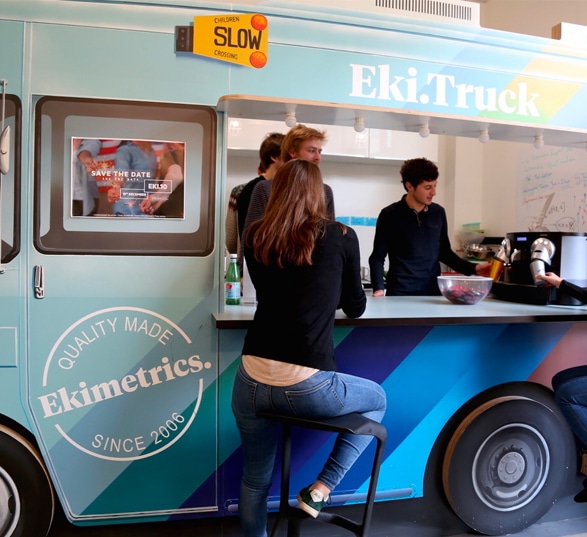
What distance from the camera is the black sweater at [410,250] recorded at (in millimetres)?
2885

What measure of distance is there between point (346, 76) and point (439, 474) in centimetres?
173

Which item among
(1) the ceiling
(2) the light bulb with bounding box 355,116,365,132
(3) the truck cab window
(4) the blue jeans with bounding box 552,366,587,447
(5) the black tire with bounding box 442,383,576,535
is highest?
(1) the ceiling

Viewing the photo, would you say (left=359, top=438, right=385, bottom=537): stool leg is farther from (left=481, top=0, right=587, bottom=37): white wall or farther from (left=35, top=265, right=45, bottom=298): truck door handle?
(left=481, top=0, right=587, bottom=37): white wall

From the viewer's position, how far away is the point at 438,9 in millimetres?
2225

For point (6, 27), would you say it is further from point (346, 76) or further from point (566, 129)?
point (566, 129)

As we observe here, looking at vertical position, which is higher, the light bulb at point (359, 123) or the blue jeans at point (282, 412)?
the light bulb at point (359, 123)

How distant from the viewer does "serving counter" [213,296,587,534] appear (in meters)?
2.05

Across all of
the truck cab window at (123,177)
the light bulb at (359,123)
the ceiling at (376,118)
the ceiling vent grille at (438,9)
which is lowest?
the truck cab window at (123,177)

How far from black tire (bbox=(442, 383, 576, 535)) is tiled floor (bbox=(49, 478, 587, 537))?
0.08 m

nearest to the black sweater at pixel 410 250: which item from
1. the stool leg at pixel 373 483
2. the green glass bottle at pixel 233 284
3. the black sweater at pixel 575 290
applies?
the black sweater at pixel 575 290

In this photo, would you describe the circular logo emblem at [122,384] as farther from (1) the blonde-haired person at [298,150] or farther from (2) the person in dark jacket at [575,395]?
(2) the person in dark jacket at [575,395]

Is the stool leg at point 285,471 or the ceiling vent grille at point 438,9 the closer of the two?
the stool leg at point 285,471

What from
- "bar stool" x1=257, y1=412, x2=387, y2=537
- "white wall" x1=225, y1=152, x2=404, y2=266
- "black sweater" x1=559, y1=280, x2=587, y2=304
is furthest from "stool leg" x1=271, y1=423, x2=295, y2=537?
"white wall" x1=225, y1=152, x2=404, y2=266

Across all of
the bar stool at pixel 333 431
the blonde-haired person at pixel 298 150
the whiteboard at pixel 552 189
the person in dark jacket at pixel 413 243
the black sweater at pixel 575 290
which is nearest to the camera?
the bar stool at pixel 333 431
